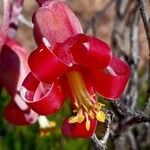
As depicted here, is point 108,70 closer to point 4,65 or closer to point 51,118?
point 4,65

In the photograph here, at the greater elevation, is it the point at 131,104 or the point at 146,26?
the point at 146,26

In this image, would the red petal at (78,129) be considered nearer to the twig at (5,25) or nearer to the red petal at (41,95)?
the red petal at (41,95)

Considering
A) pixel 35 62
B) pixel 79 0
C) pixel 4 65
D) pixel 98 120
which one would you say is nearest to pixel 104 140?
pixel 98 120

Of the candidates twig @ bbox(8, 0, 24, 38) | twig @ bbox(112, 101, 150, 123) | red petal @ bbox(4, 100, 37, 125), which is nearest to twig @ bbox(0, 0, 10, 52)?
twig @ bbox(8, 0, 24, 38)

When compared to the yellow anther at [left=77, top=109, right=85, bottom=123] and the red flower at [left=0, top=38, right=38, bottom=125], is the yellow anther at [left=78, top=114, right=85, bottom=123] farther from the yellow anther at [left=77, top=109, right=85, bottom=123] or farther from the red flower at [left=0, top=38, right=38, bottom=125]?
the red flower at [left=0, top=38, right=38, bottom=125]

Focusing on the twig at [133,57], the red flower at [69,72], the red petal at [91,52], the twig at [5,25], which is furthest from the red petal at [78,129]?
the twig at [133,57]

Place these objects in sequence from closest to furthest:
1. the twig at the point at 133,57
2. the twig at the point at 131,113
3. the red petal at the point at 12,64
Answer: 1. the twig at the point at 131,113
2. the red petal at the point at 12,64
3. the twig at the point at 133,57
